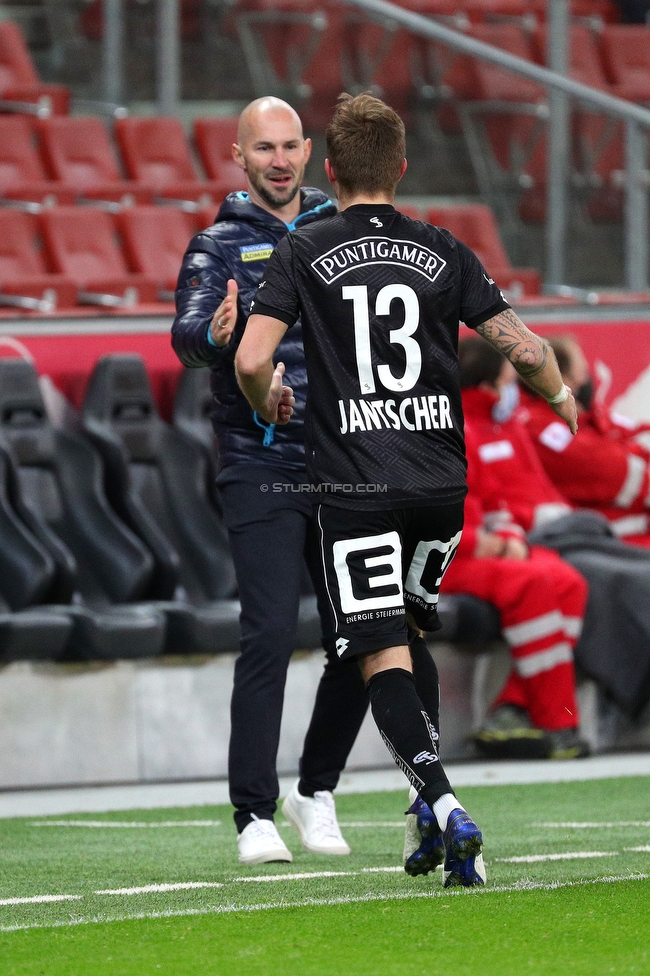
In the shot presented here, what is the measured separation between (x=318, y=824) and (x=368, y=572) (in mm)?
923

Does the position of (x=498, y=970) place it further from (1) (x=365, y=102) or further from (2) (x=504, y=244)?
(2) (x=504, y=244)

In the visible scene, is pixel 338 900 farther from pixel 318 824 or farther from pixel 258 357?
pixel 258 357

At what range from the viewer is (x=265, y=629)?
416 cm

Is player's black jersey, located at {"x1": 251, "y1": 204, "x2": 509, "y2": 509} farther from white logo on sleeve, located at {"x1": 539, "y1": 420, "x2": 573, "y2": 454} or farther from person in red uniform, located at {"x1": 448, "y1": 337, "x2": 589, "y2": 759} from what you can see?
white logo on sleeve, located at {"x1": 539, "y1": 420, "x2": 573, "y2": 454}

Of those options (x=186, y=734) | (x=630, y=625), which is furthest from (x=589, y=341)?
(x=186, y=734)

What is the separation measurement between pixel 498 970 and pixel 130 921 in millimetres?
788

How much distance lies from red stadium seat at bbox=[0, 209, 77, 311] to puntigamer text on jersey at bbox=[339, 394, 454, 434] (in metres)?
4.64

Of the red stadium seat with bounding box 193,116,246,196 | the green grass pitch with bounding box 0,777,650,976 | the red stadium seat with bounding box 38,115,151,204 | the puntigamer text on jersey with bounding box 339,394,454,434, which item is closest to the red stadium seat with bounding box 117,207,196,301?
the red stadium seat with bounding box 38,115,151,204

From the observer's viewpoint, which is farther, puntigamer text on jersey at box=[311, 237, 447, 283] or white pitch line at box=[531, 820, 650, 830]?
white pitch line at box=[531, 820, 650, 830]

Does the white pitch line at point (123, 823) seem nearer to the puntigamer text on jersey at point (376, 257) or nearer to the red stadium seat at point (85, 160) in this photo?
the puntigamer text on jersey at point (376, 257)

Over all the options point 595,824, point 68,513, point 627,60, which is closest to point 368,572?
point 595,824

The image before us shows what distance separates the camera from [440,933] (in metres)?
3.14

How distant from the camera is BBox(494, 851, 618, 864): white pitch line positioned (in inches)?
161

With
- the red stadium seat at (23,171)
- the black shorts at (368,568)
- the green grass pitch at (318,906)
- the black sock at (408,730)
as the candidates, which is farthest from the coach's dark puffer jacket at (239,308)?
the red stadium seat at (23,171)
